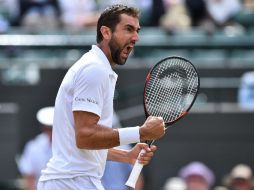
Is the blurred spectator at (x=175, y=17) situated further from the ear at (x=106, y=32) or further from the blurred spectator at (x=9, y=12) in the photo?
the ear at (x=106, y=32)

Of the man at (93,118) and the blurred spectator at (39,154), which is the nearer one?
the man at (93,118)

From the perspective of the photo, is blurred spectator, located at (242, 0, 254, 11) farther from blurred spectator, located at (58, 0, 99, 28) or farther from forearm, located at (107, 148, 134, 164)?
forearm, located at (107, 148, 134, 164)

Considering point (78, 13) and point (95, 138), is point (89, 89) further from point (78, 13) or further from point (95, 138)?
point (78, 13)

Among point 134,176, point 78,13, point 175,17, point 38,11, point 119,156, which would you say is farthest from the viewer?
point 38,11

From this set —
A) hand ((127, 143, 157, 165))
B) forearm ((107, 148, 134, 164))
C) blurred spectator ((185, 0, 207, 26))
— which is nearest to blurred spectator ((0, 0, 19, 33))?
blurred spectator ((185, 0, 207, 26))

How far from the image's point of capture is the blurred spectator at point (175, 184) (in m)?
9.45

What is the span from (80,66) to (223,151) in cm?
542

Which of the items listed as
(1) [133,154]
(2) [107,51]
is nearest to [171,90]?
(1) [133,154]

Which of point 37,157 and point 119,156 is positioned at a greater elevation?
point 119,156

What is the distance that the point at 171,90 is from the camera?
581 centimetres

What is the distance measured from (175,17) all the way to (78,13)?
4.39ft

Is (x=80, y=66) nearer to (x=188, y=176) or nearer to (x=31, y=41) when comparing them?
(x=188, y=176)

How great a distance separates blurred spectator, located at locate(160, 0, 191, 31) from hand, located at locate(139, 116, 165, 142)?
6262mm

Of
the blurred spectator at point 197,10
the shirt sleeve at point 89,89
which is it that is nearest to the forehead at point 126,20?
the shirt sleeve at point 89,89
